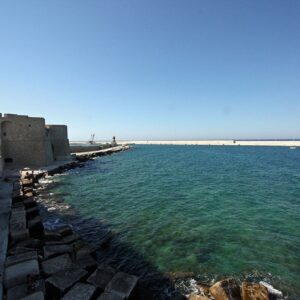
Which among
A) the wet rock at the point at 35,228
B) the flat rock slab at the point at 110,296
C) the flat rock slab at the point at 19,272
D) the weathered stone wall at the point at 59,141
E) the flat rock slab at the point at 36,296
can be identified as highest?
the weathered stone wall at the point at 59,141

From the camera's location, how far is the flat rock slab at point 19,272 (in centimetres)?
573

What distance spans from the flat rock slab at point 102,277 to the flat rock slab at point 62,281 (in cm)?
34

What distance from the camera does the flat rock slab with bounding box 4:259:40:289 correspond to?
5730mm

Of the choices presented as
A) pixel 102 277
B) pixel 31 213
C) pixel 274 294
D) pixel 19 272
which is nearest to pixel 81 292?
pixel 102 277

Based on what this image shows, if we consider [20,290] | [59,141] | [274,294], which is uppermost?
[59,141]

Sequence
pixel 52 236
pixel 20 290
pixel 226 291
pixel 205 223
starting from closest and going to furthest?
pixel 20 290, pixel 226 291, pixel 52 236, pixel 205 223

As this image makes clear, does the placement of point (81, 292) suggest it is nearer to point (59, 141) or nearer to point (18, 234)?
point (18, 234)

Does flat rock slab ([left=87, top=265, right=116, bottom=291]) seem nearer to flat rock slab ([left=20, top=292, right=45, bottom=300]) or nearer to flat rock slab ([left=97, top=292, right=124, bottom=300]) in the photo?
flat rock slab ([left=97, top=292, right=124, bottom=300])

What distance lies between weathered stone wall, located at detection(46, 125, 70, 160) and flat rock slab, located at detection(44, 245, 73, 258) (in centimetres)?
3334

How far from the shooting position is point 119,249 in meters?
8.55

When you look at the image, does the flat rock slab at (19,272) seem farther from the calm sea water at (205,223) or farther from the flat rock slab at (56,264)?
the calm sea water at (205,223)

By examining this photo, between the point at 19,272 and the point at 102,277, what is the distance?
223cm

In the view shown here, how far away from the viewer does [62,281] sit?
221 inches

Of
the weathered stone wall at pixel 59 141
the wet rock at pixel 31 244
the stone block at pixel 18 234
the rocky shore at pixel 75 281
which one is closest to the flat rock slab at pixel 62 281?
the rocky shore at pixel 75 281
